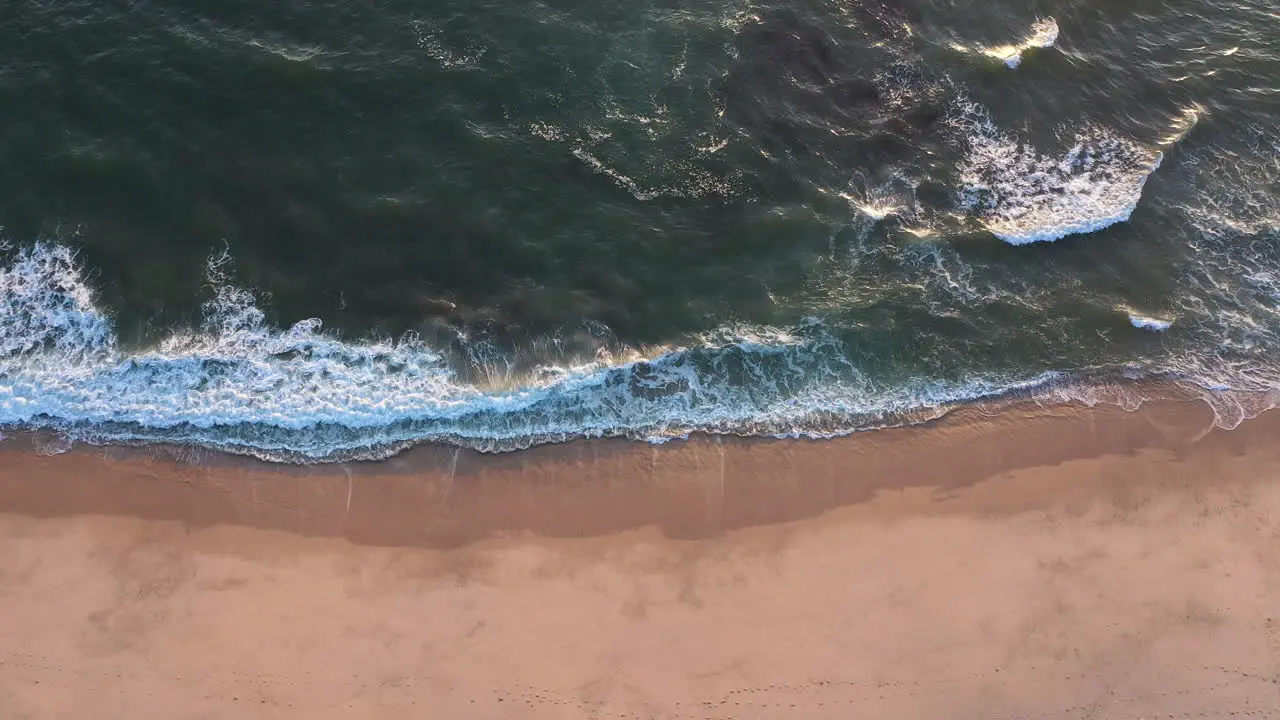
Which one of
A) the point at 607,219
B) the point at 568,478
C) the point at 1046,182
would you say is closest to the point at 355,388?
the point at 568,478

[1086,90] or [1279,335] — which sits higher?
[1086,90]

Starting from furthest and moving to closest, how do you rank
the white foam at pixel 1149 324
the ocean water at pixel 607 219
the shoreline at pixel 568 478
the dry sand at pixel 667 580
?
the white foam at pixel 1149 324
the ocean water at pixel 607 219
the shoreline at pixel 568 478
the dry sand at pixel 667 580

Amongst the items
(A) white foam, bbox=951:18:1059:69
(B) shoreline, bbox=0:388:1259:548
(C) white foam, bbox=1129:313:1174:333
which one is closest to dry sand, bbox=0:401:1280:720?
(B) shoreline, bbox=0:388:1259:548

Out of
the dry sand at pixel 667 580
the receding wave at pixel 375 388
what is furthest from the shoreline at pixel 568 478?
the receding wave at pixel 375 388

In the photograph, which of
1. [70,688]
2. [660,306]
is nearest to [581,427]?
[660,306]

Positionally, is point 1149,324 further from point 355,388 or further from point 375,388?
point 355,388

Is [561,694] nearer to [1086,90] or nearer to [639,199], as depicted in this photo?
[639,199]

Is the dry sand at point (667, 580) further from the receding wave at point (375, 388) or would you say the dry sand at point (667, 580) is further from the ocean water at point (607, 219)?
the ocean water at point (607, 219)
